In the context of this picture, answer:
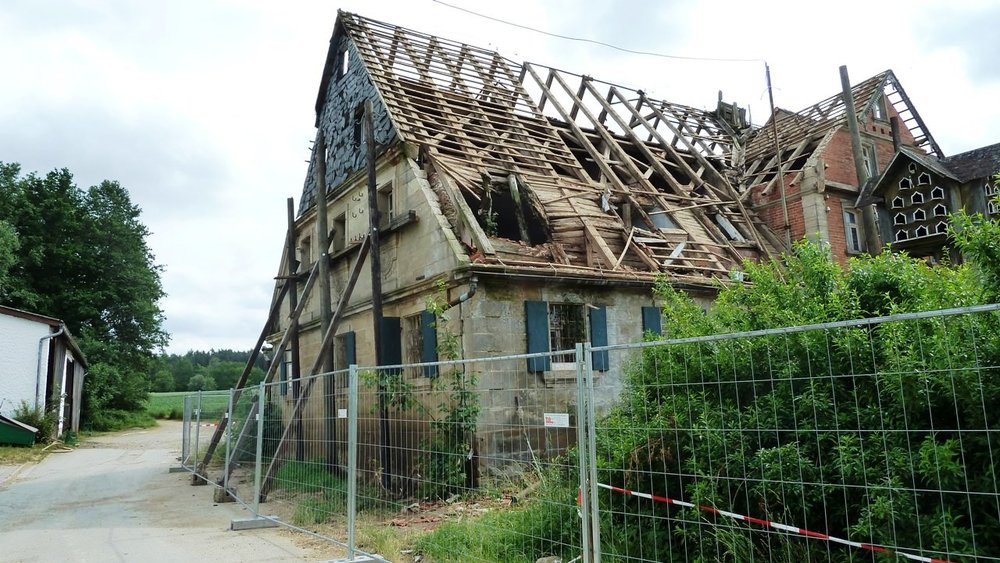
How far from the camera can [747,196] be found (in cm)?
1845

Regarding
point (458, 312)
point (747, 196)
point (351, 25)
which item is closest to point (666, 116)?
point (747, 196)

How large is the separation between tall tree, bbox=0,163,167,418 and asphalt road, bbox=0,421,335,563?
1944 cm

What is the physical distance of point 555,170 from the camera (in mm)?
16094

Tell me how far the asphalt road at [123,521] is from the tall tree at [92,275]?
19444 millimetres

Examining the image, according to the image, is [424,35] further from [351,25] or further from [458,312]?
[458,312]

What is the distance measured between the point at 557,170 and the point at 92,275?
29.3 metres

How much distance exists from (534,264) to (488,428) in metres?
2.95

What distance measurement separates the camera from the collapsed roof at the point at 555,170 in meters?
13.0

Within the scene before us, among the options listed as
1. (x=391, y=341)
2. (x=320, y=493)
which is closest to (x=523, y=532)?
(x=320, y=493)

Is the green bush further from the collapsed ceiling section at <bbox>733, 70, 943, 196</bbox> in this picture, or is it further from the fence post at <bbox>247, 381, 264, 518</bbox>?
the collapsed ceiling section at <bbox>733, 70, 943, 196</bbox>

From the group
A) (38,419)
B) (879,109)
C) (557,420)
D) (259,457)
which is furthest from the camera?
(38,419)

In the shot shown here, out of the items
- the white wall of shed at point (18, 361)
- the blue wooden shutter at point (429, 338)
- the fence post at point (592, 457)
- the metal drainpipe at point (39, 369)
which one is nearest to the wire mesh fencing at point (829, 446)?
the fence post at point (592, 457)

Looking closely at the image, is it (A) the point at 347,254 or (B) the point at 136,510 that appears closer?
(B) the point at 136,510

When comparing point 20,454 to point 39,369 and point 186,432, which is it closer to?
point 39,369
